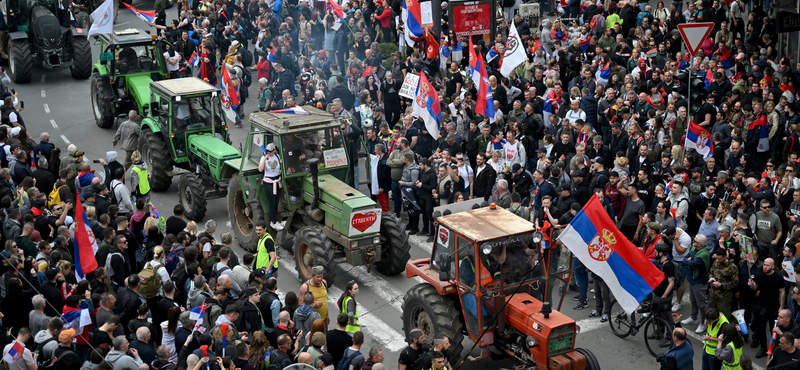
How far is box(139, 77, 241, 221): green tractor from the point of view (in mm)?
17000

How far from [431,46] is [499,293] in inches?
534

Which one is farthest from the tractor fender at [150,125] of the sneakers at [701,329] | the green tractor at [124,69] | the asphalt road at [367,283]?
the sneakers at [701,329]

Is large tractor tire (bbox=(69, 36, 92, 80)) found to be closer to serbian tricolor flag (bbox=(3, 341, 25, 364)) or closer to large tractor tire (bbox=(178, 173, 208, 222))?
large tractor tire (bbox=(178, 173, 208, 222))

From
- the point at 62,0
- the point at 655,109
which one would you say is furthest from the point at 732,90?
the point at 62,0

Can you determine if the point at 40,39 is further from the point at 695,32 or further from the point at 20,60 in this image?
the point at 695,32

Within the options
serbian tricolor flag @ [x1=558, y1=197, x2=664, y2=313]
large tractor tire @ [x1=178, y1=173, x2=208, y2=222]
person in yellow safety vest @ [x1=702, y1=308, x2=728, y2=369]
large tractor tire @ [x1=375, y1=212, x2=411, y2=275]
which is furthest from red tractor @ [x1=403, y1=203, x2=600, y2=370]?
large tractor tire @ [x1=178, y1=173, x2=208, y2=222]

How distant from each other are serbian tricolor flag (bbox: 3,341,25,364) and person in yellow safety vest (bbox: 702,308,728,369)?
787 cm

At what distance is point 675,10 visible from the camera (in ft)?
78.2

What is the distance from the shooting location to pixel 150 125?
18.3 m

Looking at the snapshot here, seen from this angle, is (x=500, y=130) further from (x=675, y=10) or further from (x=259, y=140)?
(x=675, y=10)

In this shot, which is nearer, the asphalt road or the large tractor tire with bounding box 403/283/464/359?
the large tractor tire with bounding box 403/283/464/359

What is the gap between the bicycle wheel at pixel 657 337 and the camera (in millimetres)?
11820

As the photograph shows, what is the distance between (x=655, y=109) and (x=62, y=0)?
17.7 m

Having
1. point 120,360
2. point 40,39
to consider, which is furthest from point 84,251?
point 40,39
